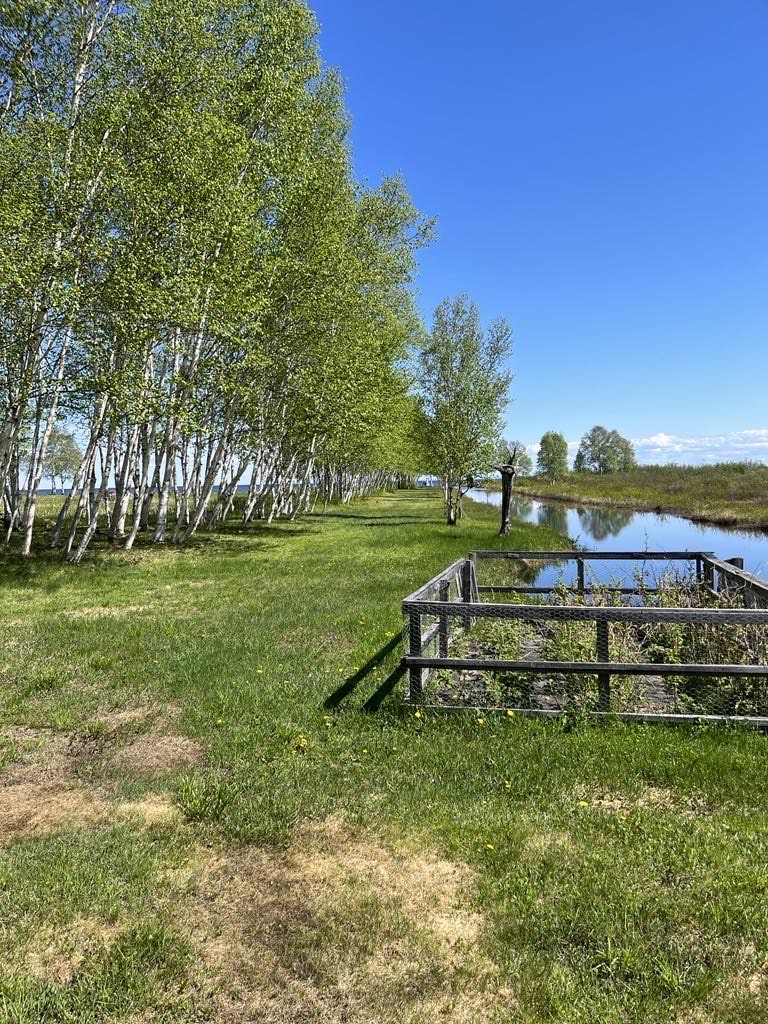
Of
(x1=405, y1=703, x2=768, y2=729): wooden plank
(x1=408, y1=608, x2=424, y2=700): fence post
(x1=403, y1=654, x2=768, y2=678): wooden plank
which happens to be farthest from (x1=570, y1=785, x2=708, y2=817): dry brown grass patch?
(x1=408, y1=608, x2=424, y2=700): fence post

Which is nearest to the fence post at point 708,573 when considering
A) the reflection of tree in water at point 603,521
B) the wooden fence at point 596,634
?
the wooden fence at point 596,634

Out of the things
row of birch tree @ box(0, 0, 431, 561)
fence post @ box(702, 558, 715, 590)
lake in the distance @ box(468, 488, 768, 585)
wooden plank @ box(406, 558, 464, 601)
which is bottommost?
lake in the distance @ box(468, 488, 768, 585)

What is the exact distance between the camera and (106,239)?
1709cm

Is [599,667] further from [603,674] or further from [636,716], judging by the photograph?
[636,716]

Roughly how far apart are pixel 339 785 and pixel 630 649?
564 centimetres

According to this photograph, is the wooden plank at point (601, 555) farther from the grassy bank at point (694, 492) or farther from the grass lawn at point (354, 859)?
the grassy bank at point (694, 492)

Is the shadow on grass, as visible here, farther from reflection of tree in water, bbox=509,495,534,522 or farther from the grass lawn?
reflection of tree in water, bbox=509,495,534,522

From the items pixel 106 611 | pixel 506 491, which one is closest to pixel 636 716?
pixel 106 611

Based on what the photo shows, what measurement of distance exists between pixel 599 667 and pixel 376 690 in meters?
3.02

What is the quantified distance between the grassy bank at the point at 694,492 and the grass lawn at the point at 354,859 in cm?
4240

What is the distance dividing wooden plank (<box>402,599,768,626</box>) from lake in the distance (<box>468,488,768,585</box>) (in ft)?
47.6

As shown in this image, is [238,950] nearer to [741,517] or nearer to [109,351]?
[109,351]

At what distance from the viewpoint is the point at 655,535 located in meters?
40.4

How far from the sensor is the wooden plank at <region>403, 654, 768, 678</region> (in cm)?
670
